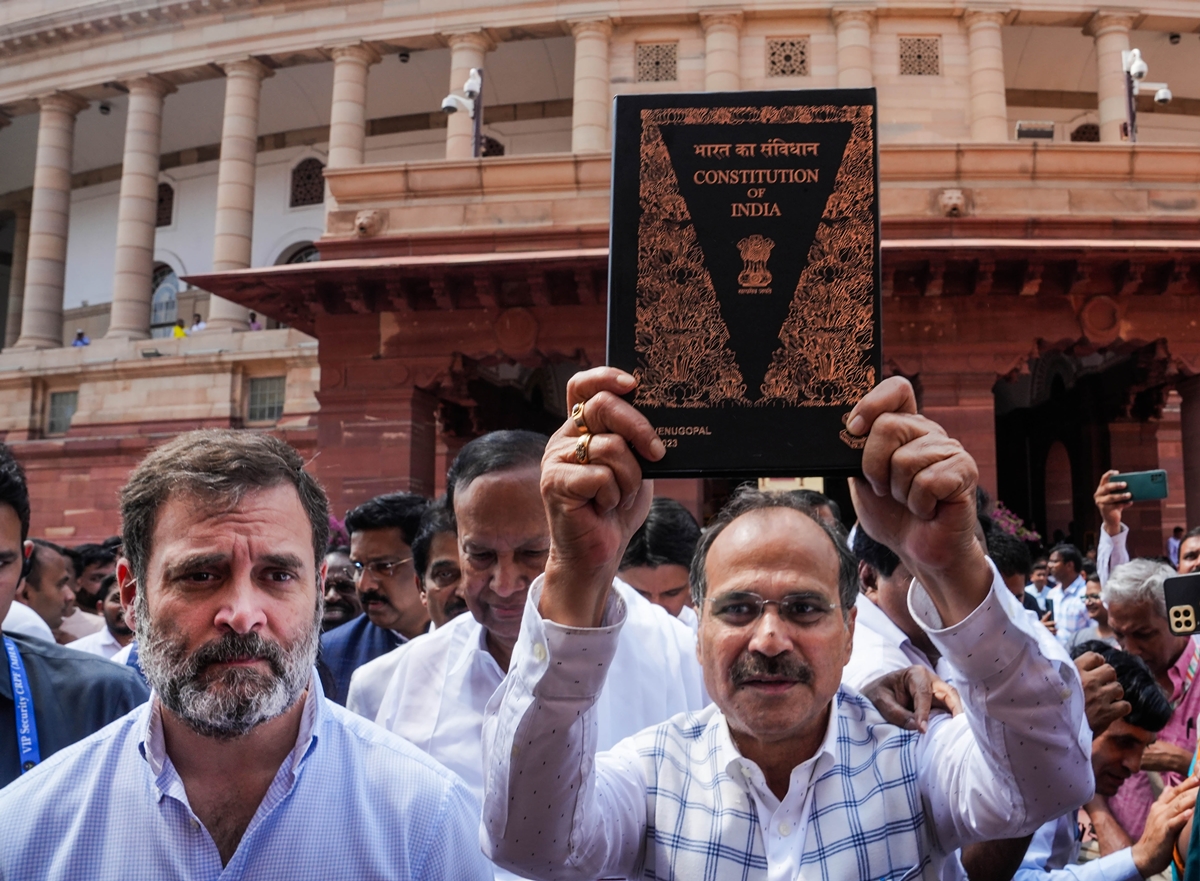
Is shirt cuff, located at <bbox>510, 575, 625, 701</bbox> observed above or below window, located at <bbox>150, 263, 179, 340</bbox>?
below

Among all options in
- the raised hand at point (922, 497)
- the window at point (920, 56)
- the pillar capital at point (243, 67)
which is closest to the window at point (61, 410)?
the pillar capital at point (243, 67)

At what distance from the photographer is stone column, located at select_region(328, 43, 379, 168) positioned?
1100 inches

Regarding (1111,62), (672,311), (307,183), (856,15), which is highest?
(856,15)

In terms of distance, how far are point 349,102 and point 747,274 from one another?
2844cm

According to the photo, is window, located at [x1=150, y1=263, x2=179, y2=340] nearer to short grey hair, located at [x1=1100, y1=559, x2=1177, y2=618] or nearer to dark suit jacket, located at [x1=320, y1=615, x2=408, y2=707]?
dark suit jacket, located at [x1=320, y1=615, x2=408, y2=707]

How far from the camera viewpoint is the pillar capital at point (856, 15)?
82.7 ft

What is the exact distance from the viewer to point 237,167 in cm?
2912

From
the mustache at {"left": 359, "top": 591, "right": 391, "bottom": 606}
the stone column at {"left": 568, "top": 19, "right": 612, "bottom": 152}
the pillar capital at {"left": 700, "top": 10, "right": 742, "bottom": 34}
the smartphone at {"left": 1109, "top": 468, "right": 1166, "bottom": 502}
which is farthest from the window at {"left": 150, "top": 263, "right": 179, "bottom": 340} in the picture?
the smartphone at {"left": 1109, "top": 468, "right": 1166, "bottom": 502}

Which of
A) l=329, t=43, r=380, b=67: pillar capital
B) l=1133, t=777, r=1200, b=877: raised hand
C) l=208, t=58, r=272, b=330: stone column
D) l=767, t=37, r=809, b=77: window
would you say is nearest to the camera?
l=1133, t=777, r=1200, b=877: raised hand

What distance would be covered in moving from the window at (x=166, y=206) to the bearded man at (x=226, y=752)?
37223 mm

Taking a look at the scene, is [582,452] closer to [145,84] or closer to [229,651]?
[229,651]

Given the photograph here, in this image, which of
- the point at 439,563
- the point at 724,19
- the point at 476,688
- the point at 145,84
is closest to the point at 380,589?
the point at 439,563

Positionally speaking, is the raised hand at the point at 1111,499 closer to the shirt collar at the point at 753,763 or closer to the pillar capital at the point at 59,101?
the shirt collar at the point at 753,763

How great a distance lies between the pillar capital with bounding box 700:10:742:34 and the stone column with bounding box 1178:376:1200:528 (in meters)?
15.6
